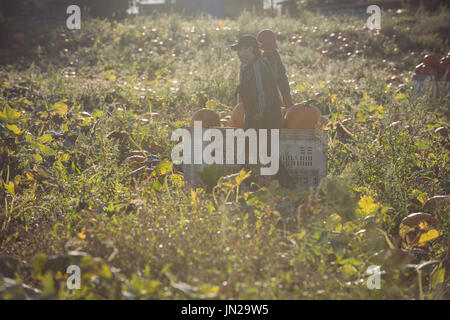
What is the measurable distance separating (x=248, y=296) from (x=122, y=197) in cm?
177

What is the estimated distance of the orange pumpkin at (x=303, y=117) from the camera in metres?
4.58

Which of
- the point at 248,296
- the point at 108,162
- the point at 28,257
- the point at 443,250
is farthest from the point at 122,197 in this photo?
the point at 443,250

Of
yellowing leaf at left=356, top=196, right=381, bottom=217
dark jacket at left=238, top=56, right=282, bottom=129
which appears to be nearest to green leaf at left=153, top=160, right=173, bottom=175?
dark jacket at left=238, top=56, right=282, bottom=129

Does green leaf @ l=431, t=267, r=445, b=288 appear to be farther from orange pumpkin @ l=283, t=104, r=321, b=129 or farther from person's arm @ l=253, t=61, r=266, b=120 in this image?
orange pumpkin @ l=283, t=104, r=321, b=129

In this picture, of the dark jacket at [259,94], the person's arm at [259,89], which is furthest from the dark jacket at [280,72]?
the person's arm at [259,89]

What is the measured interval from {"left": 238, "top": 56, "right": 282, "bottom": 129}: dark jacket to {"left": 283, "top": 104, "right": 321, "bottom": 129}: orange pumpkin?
411 mm

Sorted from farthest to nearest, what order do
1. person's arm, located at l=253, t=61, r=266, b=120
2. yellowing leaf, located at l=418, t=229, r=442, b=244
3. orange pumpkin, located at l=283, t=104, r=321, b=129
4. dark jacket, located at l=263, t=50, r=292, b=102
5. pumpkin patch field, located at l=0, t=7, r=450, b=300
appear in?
dark jacket, located at l=263, t=50, r=292, b=102 → orange pumpkin, located at l=283, t=104, r=321, b=129 → person's arm, located at l=253, t=61, r=266, b=120 → yellowing leaf, located at l=418, t=229, r=442, b=244 → pumpkin patch field, located at l=0, t=7, r=450, b=300

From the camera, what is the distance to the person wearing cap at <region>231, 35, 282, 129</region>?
4.10 metres

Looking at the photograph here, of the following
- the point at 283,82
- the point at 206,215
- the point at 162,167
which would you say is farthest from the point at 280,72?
the point at 206,215

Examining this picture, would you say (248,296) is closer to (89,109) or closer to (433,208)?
(433,208)

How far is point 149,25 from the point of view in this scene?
1645 cm

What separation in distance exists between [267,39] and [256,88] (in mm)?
1476

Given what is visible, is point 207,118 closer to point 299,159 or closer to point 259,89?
point 259,89
